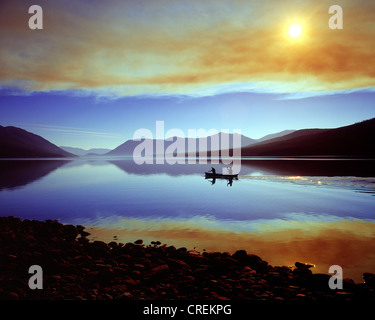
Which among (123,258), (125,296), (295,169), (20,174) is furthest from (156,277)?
(295,169)

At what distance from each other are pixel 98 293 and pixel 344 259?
10.7 meters

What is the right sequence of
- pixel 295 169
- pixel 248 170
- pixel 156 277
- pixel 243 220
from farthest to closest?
pixel 248 170 → pixel 295 169 → pixel 243 220 → pixel 156 277

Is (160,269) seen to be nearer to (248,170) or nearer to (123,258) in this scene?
(123,258)

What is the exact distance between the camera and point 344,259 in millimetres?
12180

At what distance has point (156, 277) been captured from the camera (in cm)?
938

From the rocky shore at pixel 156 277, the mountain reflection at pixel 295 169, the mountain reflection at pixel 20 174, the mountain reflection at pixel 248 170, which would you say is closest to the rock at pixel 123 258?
the rocky shore at pixel 156 277

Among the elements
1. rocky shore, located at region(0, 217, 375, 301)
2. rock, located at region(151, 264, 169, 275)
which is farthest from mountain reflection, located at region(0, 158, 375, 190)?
rock, located at region(151, 264, 169, 275)

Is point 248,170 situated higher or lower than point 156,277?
higher

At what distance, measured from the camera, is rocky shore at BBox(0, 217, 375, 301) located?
8.39 meters

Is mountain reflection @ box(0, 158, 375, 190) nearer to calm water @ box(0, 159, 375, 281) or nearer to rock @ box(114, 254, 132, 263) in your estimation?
calm water @ box(0, 159, 375, 281)

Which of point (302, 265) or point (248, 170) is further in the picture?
point (248, 170)

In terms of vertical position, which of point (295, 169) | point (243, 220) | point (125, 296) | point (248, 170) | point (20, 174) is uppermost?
point (295, 169)
